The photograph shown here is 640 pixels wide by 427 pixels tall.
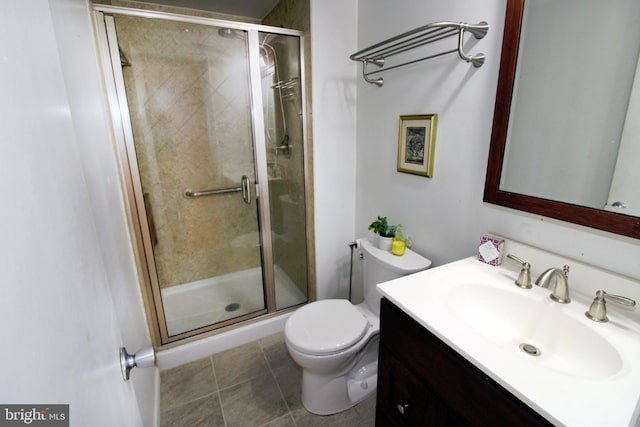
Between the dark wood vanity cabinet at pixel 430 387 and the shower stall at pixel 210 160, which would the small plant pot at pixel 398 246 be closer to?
the dark wood vanity cabinet at pixel 430 387

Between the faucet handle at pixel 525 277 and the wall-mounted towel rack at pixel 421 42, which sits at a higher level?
the wall-mounted towel rack at pixel 421 42

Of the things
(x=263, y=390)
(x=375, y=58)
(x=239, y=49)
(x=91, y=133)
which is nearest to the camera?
(x=91, y=133)

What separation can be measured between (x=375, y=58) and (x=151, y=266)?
1743 millimetres

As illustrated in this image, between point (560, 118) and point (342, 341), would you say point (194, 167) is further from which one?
point (560, 118)

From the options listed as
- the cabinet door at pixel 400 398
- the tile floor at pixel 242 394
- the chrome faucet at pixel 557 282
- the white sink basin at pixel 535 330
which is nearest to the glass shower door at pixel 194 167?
the tile floor at pixel 242 394

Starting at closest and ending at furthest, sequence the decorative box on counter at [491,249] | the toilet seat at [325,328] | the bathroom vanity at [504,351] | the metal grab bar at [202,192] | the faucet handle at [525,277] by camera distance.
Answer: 1. the bathroom vanity at [504,351]
2. the faucet handle at [525,277]
3. the decorative box on counter at [491,249]
4. the toilet seat at [325,328]
5. the metal grab bar at [202,192]

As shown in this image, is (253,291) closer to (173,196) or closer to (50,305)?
(173,196)

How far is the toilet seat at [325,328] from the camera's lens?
1.42m

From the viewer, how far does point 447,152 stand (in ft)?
4.64

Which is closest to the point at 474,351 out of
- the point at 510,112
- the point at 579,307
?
the point at 579,307

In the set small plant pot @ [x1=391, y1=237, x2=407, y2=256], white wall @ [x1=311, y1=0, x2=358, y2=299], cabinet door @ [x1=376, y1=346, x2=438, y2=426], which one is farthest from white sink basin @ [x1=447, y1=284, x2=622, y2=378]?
white wall @ [x1=311, y1=0, x2=358, y2=299]

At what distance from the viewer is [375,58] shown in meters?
1.62

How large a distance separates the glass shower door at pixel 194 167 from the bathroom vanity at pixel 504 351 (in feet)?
4.41

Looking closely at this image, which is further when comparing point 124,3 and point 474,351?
point 124,3
